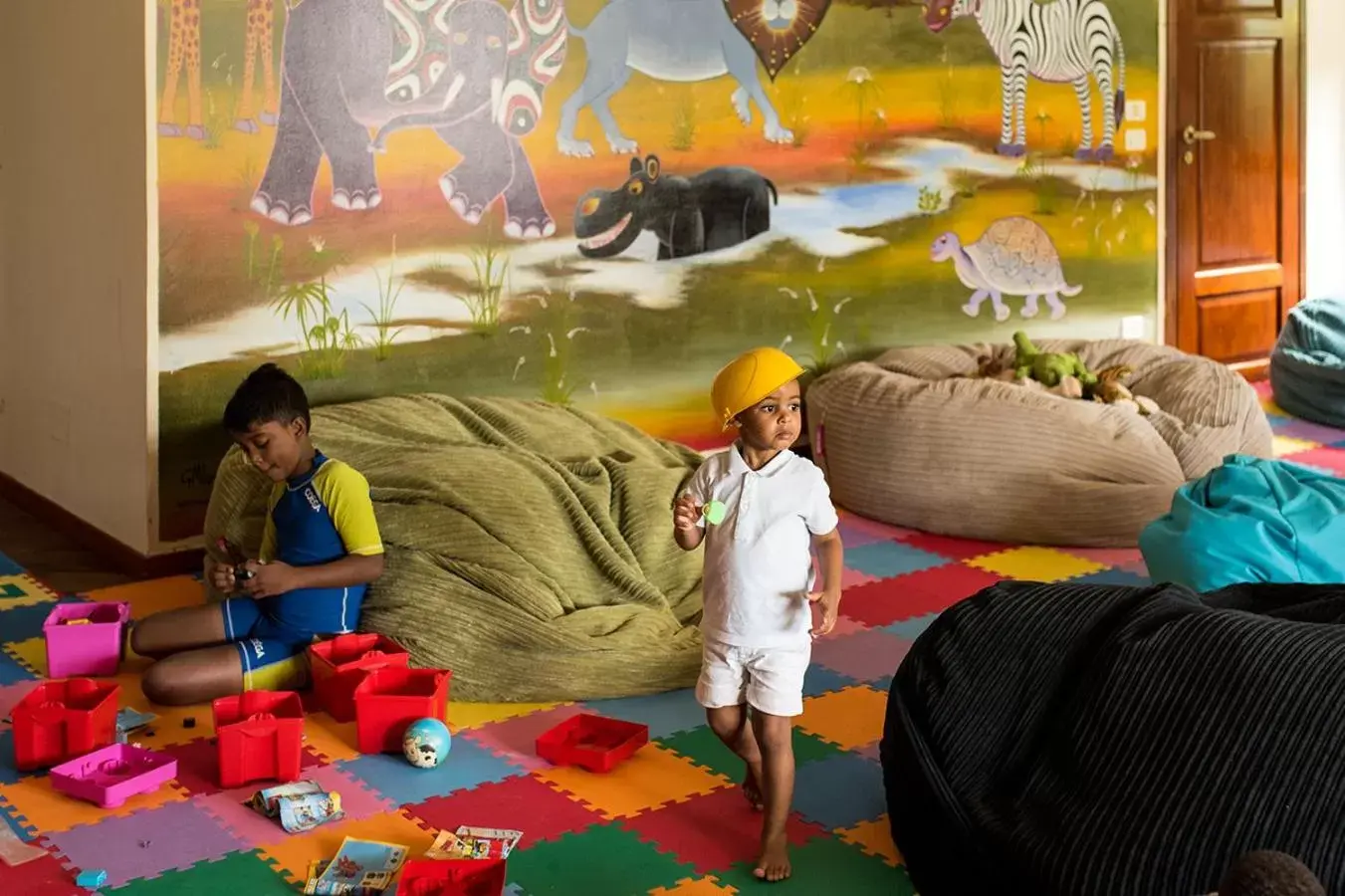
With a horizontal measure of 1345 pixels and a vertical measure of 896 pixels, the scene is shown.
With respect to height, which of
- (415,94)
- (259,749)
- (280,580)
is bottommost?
(259,749)

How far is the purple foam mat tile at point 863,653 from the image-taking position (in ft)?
11.3

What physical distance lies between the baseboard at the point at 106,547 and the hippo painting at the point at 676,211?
1506 mm

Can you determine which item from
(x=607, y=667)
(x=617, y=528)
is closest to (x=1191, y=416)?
(x=617, y=528)

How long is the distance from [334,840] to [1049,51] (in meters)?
4.38

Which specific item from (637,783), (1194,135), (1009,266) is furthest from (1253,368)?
(637,783)

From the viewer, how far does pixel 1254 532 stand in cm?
339

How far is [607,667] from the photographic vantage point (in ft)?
10.8

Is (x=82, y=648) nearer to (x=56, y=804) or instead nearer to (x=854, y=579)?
(x=56, y=804)

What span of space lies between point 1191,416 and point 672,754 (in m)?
2.63

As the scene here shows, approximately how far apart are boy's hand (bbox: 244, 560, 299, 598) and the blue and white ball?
0.47 meters

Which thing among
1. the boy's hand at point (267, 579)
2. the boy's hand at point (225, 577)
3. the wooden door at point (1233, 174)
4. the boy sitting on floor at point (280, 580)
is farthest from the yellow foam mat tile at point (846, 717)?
the wooden door at point (1233, 174)

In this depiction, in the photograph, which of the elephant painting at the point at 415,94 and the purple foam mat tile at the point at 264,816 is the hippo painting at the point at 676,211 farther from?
the purple foam mat tile at the point at 264,816

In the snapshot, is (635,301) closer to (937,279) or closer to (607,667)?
(937,279)

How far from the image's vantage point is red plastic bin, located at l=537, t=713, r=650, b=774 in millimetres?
2920
